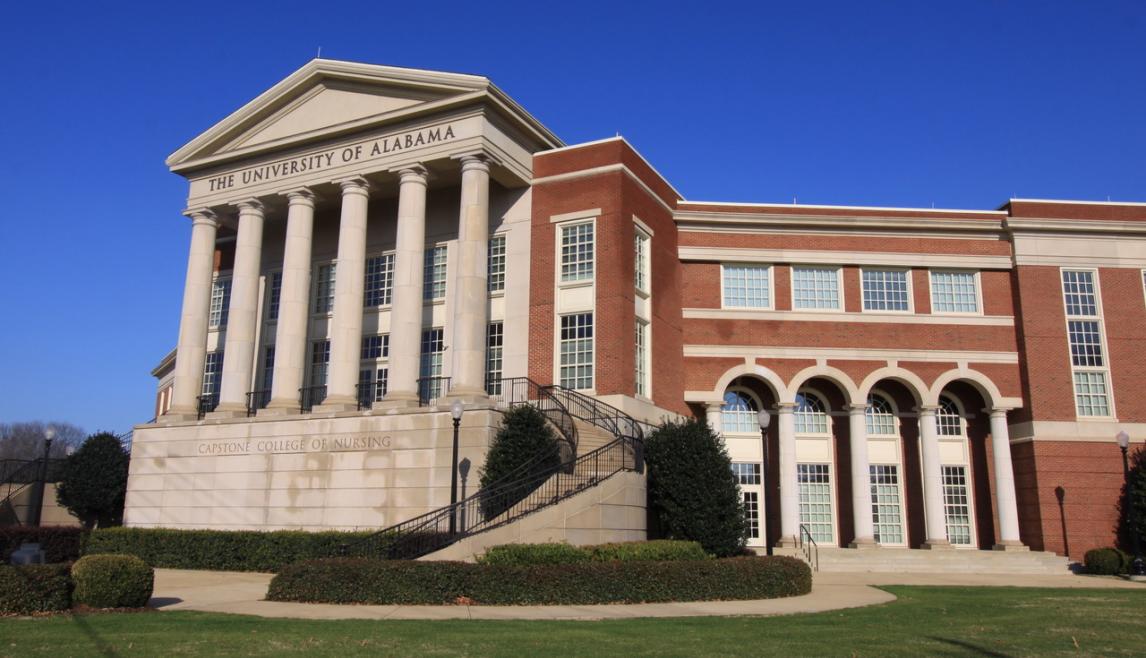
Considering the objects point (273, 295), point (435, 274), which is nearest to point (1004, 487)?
point (435, 274)

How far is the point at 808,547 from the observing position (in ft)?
104

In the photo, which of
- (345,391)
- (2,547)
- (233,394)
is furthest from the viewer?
(233,394)

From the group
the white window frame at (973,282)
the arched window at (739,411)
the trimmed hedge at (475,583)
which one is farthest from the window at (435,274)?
the white window frame at (973,282)

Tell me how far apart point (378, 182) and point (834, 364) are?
728 inches

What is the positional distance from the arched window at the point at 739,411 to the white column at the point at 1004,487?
8688 millimetres

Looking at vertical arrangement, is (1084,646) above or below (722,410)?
below

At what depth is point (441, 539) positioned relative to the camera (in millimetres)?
21656

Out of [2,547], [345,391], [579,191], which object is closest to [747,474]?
[579,191]

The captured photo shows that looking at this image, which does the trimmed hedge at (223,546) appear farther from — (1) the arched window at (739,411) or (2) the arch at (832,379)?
(2) the arch at (832,379)

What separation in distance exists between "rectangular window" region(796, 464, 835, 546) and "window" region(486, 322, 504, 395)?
11985 millimetres

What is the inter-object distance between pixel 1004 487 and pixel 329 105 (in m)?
28.6

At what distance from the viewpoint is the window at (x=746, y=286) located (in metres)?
35.1

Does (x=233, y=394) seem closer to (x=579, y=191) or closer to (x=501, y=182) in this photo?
(x=501, y=182)

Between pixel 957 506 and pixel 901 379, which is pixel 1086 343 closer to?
pixel 901 379
